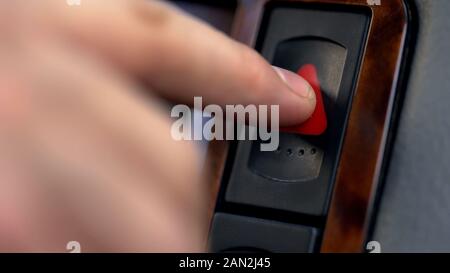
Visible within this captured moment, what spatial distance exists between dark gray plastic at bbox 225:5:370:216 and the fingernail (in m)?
0.03

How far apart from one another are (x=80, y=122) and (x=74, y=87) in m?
0.02

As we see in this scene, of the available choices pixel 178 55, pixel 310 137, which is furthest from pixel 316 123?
pixel 178 55

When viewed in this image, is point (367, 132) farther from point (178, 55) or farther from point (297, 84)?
point (178, 55)

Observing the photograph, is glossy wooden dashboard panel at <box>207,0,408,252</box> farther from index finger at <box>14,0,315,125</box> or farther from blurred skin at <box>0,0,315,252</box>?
blurred skin at <box>0,0,315,252</box>

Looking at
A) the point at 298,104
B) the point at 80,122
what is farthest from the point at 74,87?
the point at 298,104

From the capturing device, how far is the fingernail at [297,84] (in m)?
0.53

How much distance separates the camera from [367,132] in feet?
1.84

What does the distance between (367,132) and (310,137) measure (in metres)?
0.05

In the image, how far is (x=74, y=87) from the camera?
324mm

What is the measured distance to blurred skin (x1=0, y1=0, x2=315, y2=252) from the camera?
315 millimetres

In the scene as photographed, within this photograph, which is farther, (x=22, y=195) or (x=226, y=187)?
(x=226, y=187)

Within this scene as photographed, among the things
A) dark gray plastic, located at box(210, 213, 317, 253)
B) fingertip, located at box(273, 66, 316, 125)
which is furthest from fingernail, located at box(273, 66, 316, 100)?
dark gray plastic, located at box(210, 213, 317, 253)
